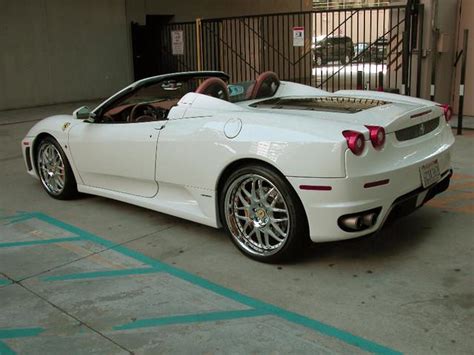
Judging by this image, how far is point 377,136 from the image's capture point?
355 centimetres

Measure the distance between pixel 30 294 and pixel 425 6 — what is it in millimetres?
8993

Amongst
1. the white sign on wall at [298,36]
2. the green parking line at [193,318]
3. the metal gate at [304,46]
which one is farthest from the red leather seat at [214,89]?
the white sign on wall at [298,36]

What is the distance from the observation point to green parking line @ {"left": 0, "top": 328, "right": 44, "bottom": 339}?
311cm

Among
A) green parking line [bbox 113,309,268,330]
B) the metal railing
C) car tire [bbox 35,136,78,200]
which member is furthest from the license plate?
the metal railing

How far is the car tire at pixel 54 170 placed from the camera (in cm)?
568

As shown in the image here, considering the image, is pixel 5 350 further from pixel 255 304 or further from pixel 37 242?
pixel 37 242

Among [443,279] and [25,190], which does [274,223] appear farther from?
[25,190]

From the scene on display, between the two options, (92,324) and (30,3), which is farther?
(30,3)

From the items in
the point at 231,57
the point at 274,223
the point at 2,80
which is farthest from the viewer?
the point at 231,57

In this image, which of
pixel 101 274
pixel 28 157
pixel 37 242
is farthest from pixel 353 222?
pixel 28 157

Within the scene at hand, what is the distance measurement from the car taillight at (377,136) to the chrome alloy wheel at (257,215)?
2.33ft

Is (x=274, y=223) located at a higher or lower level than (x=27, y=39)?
lower

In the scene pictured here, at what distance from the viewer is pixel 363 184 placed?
3.50m

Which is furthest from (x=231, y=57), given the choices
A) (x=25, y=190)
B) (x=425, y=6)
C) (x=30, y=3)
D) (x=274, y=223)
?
(x=274, y=223)
